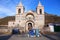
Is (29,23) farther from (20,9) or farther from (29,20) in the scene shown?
(20,9)

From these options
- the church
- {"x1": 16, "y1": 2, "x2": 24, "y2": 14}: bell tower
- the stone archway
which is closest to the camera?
the church

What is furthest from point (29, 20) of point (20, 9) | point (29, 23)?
point (20, 9)

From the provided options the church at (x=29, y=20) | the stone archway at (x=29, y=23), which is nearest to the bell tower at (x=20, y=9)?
the church at (x=29, y=20)

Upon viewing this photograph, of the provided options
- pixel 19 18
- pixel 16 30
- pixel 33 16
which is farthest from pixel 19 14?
pixel 16 30

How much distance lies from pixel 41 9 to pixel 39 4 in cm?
263

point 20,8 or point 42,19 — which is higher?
point 20,8

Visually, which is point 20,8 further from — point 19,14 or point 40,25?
point 40,25

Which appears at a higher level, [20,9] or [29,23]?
[20,9]

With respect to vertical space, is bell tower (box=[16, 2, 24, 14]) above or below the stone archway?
above

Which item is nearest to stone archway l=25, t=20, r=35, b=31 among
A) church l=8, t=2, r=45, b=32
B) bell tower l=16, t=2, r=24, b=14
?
church l=8, t=2, r=45, b=32

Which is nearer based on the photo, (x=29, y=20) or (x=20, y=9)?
(x=29, y=20)

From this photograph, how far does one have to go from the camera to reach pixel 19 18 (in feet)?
185

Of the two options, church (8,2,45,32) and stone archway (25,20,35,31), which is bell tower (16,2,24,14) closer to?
church (8,2,45,32)

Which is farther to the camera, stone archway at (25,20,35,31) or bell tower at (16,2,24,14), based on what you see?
bell tower at (16,2,24,14)
